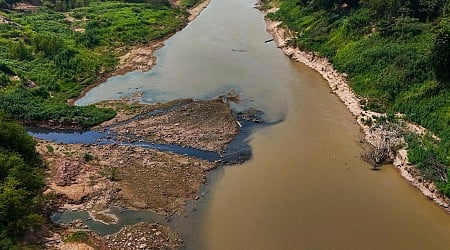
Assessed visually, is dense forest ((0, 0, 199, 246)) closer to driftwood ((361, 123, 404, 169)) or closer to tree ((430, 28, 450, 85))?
driftwood ((361, 123, 404, 169))

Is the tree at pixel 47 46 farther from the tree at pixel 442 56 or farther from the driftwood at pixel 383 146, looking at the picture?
the tree at pixel 442 56

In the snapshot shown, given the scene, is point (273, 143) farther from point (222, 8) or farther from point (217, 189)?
point (222, 8)

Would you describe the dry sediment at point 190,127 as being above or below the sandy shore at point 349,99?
below

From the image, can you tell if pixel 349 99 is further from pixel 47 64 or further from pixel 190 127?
pixel 47 64

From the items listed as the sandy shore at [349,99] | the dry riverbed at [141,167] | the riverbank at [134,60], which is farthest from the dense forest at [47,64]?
the sandy shore at [349,99]

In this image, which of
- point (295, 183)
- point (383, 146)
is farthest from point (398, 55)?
point (295, 183)
